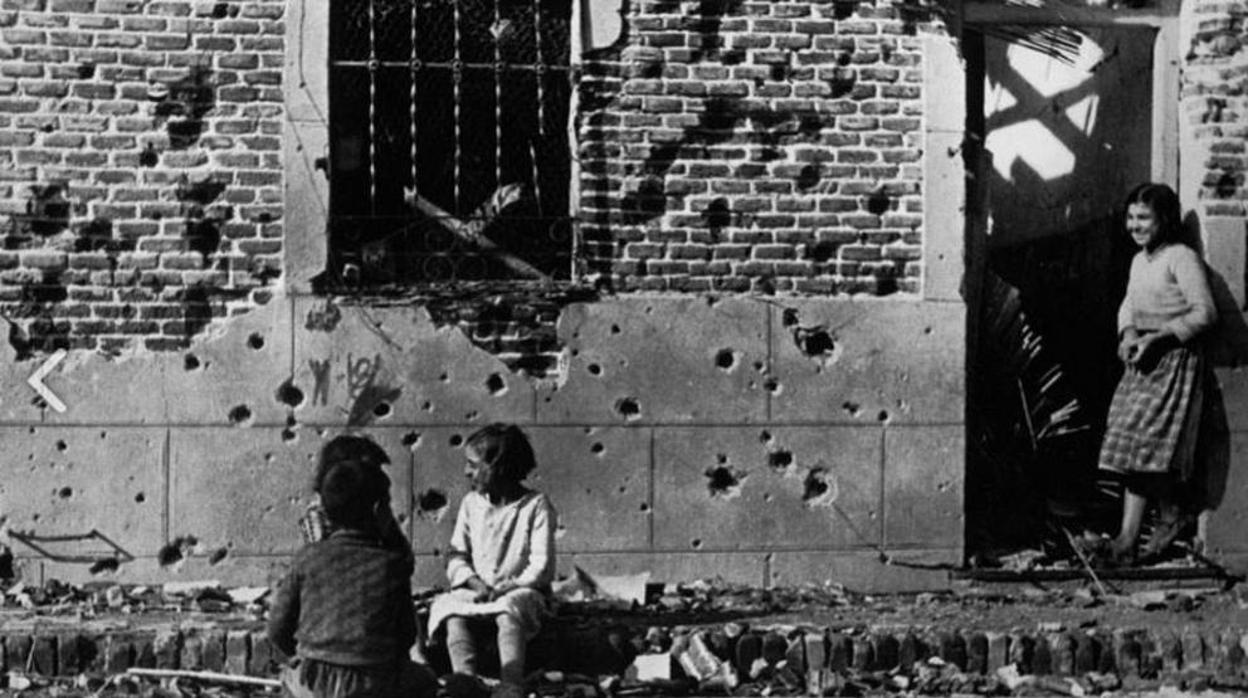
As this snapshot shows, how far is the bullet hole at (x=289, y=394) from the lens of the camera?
1059cm

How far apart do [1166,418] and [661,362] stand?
8.47 ft

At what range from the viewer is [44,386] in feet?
34.4

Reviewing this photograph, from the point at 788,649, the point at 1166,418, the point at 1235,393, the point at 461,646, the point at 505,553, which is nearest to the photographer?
the point at 461,646

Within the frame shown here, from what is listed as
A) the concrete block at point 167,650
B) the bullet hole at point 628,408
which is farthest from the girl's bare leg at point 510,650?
the bullet hole at point 628,408

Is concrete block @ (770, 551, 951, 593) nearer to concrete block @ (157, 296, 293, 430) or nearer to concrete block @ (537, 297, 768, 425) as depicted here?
concrete block @ (537, 297, 768, 425)

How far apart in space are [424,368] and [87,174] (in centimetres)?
188

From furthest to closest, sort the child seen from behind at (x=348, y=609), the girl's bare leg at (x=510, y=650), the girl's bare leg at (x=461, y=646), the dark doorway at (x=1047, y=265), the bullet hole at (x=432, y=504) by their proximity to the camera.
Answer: the dark doorway at (x=1047, y=265) → the bullet hole at (x=432, y=504) → the girl's bare leg at (x=461, y=646) → the girl's bare leg at (x=510, y=650) → the child seen from behind at (x=348, y=609)

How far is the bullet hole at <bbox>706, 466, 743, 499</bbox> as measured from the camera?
10852mm

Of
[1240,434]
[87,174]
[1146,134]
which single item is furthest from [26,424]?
[1146,134]

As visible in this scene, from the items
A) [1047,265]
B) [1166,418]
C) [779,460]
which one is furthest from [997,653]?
[1047,265]

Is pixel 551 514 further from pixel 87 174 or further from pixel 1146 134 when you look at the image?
pixel 1146 134

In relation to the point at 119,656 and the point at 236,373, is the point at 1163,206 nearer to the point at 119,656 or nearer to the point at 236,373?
the point at 236,373

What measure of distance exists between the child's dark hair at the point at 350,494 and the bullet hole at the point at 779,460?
3.52 metres

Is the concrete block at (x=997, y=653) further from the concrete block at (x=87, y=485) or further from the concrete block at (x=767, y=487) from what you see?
the concrete block at (x=87, y=485)
